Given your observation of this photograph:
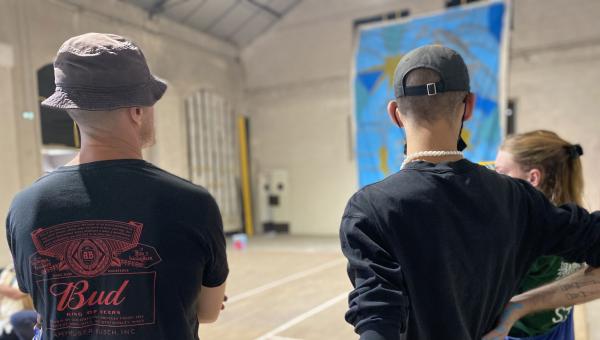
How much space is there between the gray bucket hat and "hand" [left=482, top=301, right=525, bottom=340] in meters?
0.94

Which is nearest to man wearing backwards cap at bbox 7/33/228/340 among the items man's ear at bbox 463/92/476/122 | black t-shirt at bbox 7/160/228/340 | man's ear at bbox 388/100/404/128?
black t-shirt at bbox 7/160/228/340

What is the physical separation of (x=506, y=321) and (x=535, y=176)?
64 cm

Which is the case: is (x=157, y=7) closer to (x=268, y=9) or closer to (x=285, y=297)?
(x=268, y=9)

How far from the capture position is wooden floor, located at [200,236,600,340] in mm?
3578

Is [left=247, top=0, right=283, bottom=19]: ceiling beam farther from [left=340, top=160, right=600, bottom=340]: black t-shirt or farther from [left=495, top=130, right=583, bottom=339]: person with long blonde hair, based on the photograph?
[left=340, top=160, right=600, bottom=340]: black t-shirt

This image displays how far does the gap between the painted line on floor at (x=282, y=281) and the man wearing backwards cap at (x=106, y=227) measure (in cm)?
375

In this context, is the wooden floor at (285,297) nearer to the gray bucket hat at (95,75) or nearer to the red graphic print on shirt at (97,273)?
the red graphic print on shirt at (97,273)

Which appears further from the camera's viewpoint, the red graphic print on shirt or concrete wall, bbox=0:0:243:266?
concrete wall, bbox=0:0:243:266

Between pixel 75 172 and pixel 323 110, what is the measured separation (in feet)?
30.3

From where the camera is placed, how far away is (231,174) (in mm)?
10523

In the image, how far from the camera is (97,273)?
943 millimetres

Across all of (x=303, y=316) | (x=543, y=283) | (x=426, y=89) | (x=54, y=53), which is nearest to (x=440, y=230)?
(x=426, y=89)

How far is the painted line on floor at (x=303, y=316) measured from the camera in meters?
3.53

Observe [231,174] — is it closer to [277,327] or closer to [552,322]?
[277,327]
